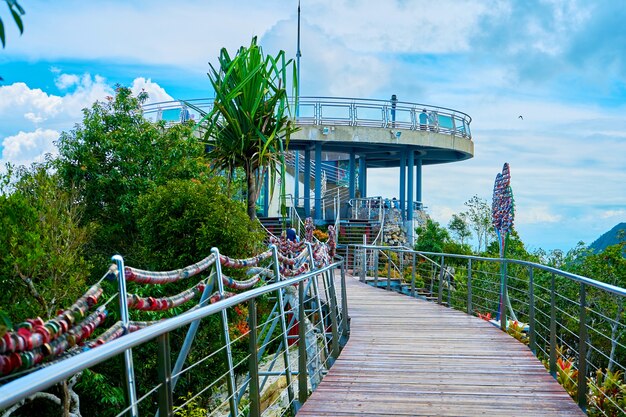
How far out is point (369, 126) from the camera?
102 ft

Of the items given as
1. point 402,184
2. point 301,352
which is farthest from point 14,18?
point 402,184

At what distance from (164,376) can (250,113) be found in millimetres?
12205

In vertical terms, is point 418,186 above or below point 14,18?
above

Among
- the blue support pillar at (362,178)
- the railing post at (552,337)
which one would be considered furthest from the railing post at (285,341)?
the blue support pillar at (362,178)

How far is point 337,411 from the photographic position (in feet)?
19.0

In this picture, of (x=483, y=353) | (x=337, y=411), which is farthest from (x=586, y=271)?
(x=337, y=411)

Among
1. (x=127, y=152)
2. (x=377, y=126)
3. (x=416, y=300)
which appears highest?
(x=377, y=126)

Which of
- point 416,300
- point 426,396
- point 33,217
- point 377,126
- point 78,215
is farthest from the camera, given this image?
point 377,126

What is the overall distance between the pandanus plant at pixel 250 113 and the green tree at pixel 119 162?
3767 mm

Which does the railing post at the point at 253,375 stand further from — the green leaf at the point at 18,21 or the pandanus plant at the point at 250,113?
the pandanus plant at the point at 250,113

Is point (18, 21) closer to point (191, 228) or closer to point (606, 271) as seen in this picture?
point (191, 228)

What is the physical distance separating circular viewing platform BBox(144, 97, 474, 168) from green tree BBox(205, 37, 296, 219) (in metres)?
14.1

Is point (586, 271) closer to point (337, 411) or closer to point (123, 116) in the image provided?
point (123, 116)

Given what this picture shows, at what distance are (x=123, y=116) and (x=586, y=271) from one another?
13564 mm
